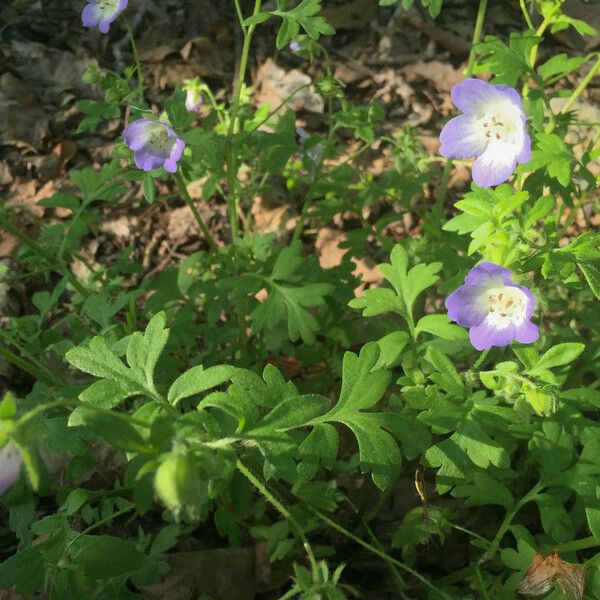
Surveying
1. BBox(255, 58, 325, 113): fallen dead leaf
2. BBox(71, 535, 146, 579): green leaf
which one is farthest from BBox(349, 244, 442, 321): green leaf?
BBox(255, 58, 325, 113): fallen dead leaf

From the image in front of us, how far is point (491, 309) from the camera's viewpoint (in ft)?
5.78

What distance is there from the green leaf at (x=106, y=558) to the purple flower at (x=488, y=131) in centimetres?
125

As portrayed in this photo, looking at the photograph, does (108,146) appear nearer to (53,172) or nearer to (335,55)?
(53,172)

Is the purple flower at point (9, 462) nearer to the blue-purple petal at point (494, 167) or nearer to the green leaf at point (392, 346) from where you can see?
the green leaf at point (392, 346)

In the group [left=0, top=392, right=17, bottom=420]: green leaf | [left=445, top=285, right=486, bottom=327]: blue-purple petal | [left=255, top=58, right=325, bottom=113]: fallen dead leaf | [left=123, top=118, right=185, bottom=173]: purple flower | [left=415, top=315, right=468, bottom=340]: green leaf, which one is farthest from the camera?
[left=255, top=58, right=325, bottom=113]: fallen dead leaf

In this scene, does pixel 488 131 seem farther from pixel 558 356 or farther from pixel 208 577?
pixel 208 577

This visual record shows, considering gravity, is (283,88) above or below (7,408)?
below

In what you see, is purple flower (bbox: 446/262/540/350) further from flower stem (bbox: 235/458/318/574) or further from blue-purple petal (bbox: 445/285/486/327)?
flower stem (bbox: 235/458/318/574)

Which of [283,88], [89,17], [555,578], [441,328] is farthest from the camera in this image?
[283,88]

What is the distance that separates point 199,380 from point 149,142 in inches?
38.1

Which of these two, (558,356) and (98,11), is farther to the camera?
(98,11)

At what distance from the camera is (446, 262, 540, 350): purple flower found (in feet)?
5.34

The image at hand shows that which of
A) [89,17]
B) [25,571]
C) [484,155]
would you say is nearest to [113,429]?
[25,571]

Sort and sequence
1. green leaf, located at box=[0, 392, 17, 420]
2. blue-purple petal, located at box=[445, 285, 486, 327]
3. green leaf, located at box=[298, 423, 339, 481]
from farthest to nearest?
blue-purple petal, located at box=[445, 285, 486, 327] < green leaf, located at box=[298, 423, 339, 481] < green leaf, located at box=[0, 392, 17, 420]
